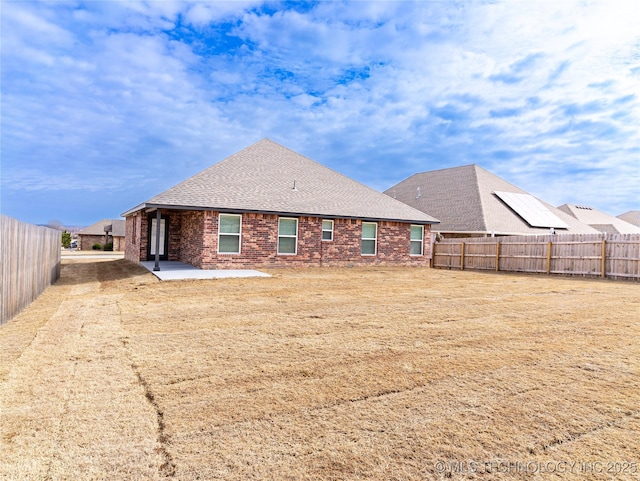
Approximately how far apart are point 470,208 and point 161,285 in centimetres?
2107

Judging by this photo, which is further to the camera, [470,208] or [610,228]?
[610,228]

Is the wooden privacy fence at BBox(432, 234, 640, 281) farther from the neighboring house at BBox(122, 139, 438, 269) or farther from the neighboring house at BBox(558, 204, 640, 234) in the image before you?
the neighboring house at BBox(558, 204, 640, 234)

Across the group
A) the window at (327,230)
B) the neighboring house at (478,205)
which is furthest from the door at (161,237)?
the neighboring house at (478,205)

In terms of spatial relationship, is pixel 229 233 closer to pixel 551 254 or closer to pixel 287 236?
pixel 287 236

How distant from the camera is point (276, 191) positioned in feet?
55.2

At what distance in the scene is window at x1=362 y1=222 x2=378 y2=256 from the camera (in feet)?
58.6

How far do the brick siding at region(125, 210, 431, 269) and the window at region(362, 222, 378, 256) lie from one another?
0.21m

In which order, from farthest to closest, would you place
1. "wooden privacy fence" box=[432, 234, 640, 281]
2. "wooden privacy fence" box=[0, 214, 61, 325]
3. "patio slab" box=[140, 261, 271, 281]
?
"wooden privacy fence" box=[432, 234, 640, 281] → "patio slab" box=[140, 261, 271, 281] → "wooden privacy fence" box=[0, 214, 61, 325]

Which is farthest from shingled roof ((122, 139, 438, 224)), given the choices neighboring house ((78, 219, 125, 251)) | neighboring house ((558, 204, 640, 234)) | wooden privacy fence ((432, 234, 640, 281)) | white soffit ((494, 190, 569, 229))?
neighboring house ((78, 219, 125, 251))

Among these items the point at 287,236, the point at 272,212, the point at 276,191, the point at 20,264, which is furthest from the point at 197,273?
the point at 20,264

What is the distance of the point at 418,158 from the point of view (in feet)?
142

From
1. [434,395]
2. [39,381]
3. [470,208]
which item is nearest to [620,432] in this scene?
[434,395]

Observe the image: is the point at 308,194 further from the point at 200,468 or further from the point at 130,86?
the point at 200,468

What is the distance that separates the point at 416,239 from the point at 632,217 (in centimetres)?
4903
